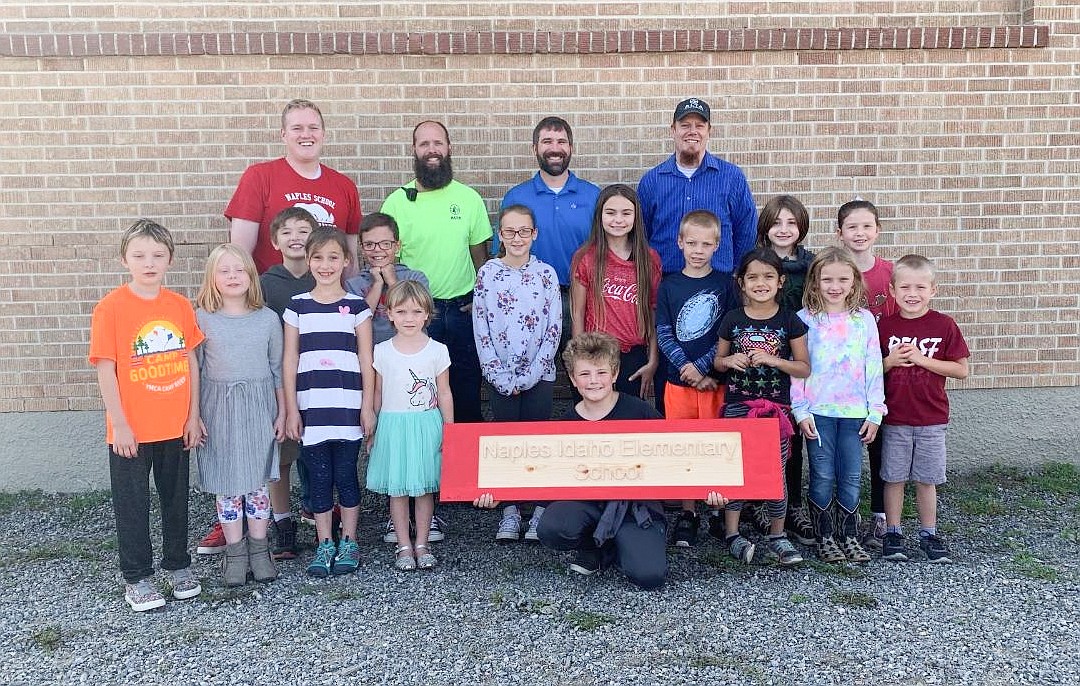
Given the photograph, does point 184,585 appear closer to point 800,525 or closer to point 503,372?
point 503,372

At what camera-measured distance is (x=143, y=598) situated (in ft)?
A: 13.1

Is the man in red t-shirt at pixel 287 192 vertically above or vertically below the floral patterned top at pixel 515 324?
above

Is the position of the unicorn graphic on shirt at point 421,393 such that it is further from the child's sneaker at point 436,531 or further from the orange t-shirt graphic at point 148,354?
the orange t-shirt graphic at point 148,354

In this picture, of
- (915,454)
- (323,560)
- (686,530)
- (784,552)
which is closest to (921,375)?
(915,454)

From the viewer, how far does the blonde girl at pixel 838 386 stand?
4309 mm

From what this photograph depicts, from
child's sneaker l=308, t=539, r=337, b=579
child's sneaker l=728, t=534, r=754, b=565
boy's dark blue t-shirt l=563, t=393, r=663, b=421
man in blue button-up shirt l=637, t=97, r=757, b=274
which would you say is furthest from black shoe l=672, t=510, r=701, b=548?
child's sneaker l=308, t=539, r=337, b=579

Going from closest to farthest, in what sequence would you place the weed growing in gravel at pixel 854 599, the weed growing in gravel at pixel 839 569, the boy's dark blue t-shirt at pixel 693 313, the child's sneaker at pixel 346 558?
the weed growing in gravel at pixel 854 599 < the weed growing in gravel at pixel 839 569 < the child's sneaker at pixel 346 558 < the boy's dark blue t-shirt at pixel 693 313

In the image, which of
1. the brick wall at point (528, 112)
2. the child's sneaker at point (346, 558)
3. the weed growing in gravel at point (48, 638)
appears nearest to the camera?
the weed growing in gravel at point (48, 638)

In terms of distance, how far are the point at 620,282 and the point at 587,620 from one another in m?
1.81

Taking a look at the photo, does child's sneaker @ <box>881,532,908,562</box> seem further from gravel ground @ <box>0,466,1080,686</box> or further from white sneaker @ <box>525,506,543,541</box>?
white sneaker @ <box>525,506,543,541</box>

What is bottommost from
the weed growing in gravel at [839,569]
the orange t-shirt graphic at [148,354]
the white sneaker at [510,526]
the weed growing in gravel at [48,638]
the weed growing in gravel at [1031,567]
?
the weed growing in gravel at [48,638]

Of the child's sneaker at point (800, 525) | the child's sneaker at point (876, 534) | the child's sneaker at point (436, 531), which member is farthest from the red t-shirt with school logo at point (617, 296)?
the child's sneaker at point (876, 534)

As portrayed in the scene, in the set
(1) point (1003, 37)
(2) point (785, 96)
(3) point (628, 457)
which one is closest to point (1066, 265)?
(1) point (1003, 37)

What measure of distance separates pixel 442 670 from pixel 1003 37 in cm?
537
